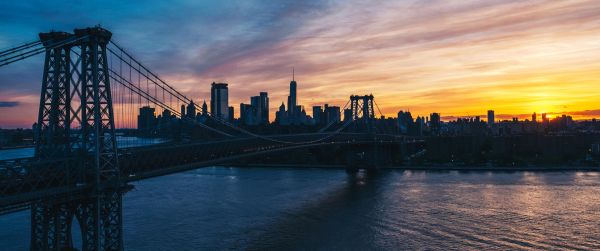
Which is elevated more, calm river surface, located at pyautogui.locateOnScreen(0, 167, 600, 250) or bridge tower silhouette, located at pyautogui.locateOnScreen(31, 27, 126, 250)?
bridge tower silhouette, located at pyautogui.locateOnScreen(31, 27, 126, 250)

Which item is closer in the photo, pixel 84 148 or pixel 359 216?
pixel 84 148

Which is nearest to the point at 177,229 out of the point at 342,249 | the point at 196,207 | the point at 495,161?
the point at 196,207

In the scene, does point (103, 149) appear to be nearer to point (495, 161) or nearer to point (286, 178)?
point (286, 178)

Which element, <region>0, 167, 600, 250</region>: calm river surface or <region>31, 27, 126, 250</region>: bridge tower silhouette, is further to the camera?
<region>0, 167, 600, 250</region>: calm river surface

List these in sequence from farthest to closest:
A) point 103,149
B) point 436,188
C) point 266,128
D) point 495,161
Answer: point 266,128 → point 495,161 → point 436,188 → point 103,149

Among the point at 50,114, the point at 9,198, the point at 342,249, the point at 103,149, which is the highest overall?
the point at 50,114
